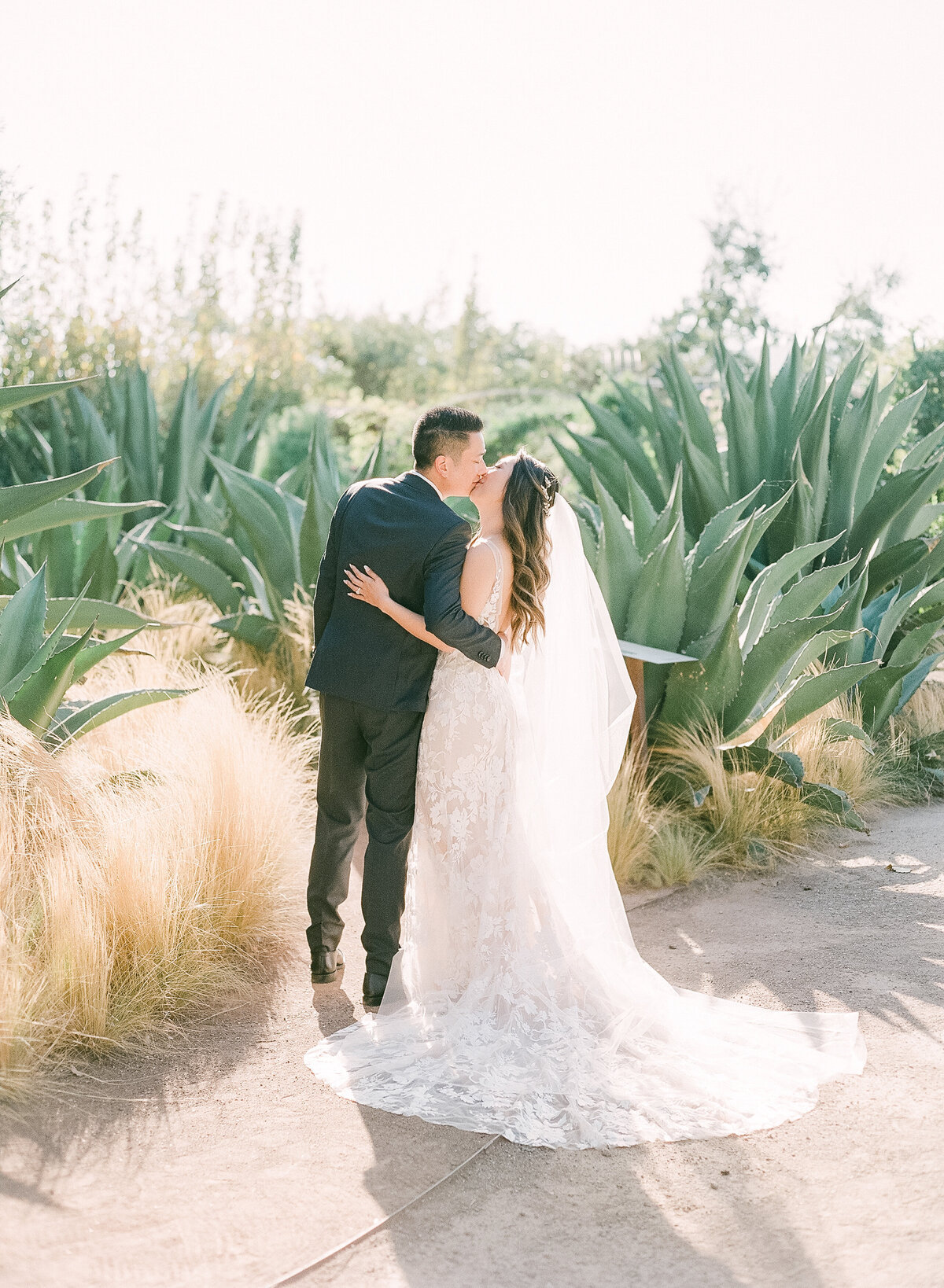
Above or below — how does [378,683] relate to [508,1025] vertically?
above

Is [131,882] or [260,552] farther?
[260,552]

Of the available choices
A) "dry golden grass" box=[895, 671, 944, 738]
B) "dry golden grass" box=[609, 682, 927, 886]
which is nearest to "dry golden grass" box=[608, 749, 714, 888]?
"dry golden grass" box=[609, 682, 927, 886]

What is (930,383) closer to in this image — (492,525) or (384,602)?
(492,525)

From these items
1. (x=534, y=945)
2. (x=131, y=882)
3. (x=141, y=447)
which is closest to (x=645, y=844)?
(x=534, y=945)

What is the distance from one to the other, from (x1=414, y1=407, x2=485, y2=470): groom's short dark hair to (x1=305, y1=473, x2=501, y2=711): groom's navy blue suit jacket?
0.10 meters

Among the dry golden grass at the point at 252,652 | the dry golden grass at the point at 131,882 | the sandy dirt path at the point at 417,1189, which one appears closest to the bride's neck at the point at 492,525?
the dry golden grass at the point at 131,882

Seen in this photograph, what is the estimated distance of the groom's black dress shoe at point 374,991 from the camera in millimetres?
3203

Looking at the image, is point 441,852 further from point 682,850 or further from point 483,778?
point 682,850

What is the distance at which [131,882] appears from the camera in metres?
3.09

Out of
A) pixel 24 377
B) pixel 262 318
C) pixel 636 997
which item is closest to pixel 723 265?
pixel 262 318

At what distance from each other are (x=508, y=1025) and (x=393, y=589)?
1.19 metres

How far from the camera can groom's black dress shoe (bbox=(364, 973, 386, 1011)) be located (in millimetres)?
3203

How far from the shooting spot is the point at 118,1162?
2359mm

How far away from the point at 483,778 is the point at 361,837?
1.81 m
